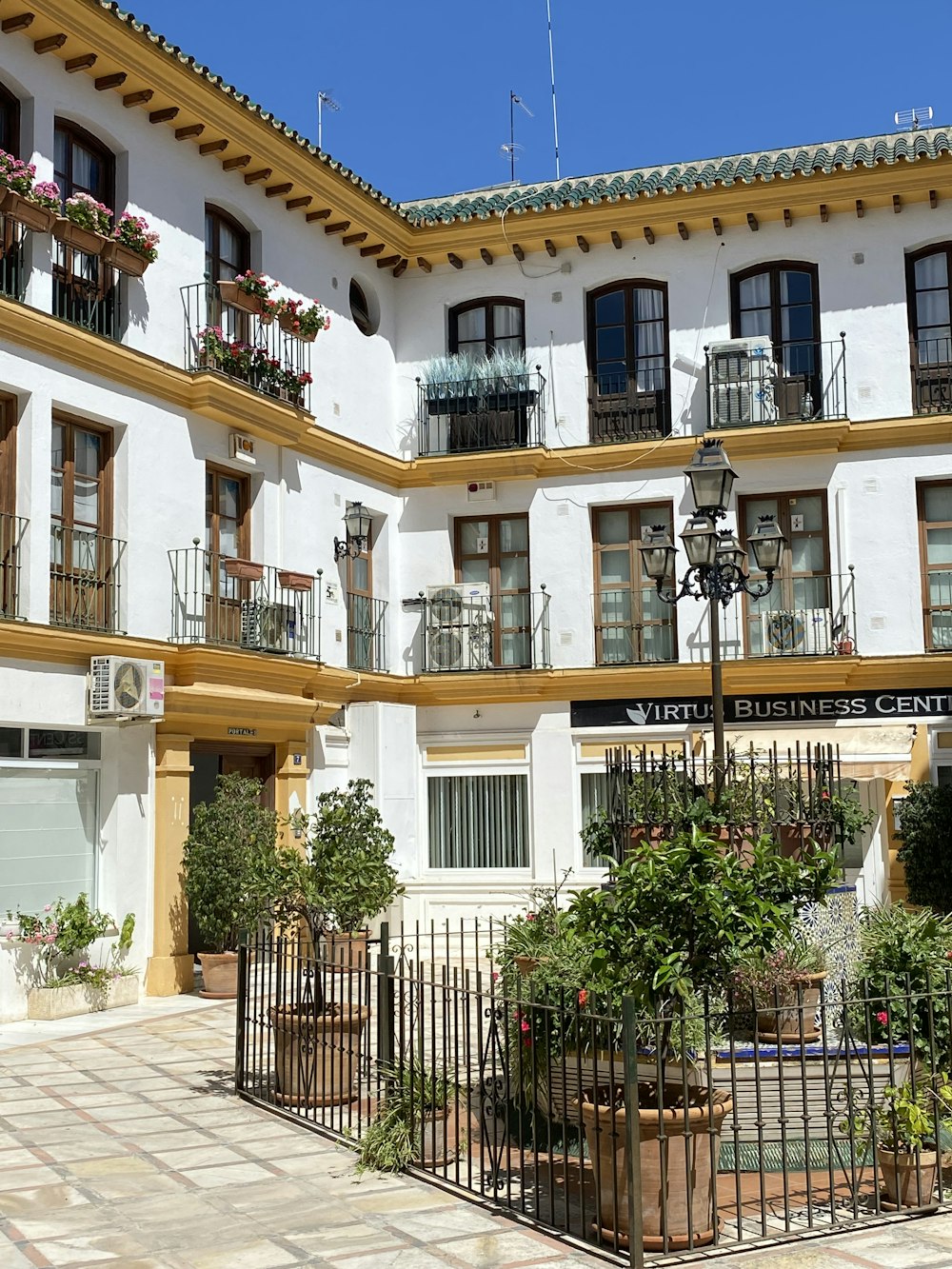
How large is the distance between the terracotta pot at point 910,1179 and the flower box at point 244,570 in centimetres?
1115

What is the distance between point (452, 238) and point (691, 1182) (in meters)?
16.6

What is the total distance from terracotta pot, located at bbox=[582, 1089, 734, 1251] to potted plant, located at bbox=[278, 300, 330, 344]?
13027mm

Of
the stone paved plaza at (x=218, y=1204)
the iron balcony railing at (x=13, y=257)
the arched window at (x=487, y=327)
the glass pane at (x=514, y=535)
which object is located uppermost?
the arched window at (x=487, y=327)

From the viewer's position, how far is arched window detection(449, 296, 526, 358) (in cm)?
2141

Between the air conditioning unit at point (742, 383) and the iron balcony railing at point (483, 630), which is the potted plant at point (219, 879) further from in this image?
the air conditioning unit at point (742, 383)

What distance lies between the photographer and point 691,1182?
6.80 metres

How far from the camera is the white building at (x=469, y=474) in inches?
619

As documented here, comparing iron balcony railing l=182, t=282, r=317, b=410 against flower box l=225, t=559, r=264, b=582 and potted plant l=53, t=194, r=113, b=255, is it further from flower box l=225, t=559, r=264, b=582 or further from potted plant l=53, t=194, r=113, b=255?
flower box l=225, t=559, r=264, b=582

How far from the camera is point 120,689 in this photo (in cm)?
1468

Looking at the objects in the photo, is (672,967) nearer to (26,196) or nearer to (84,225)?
(26,196)

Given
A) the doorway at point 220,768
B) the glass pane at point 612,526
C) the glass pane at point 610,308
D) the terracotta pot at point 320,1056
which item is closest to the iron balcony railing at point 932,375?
the glass pane at point 610,308

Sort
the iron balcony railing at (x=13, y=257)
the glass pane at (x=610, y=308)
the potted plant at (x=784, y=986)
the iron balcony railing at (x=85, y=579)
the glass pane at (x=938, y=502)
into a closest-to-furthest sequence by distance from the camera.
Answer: the potted plant at (x=784, y=986) < the iron balcony railing at (x=13, y=257) < the iron balcony railing at (x=85, y=579) < the glass pane at (x=938, y=502) < the glass pane at (x=610, y=308)

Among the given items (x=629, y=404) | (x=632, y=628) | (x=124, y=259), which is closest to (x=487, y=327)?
(x=629, y=404)

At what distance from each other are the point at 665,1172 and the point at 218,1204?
249 centimetres
